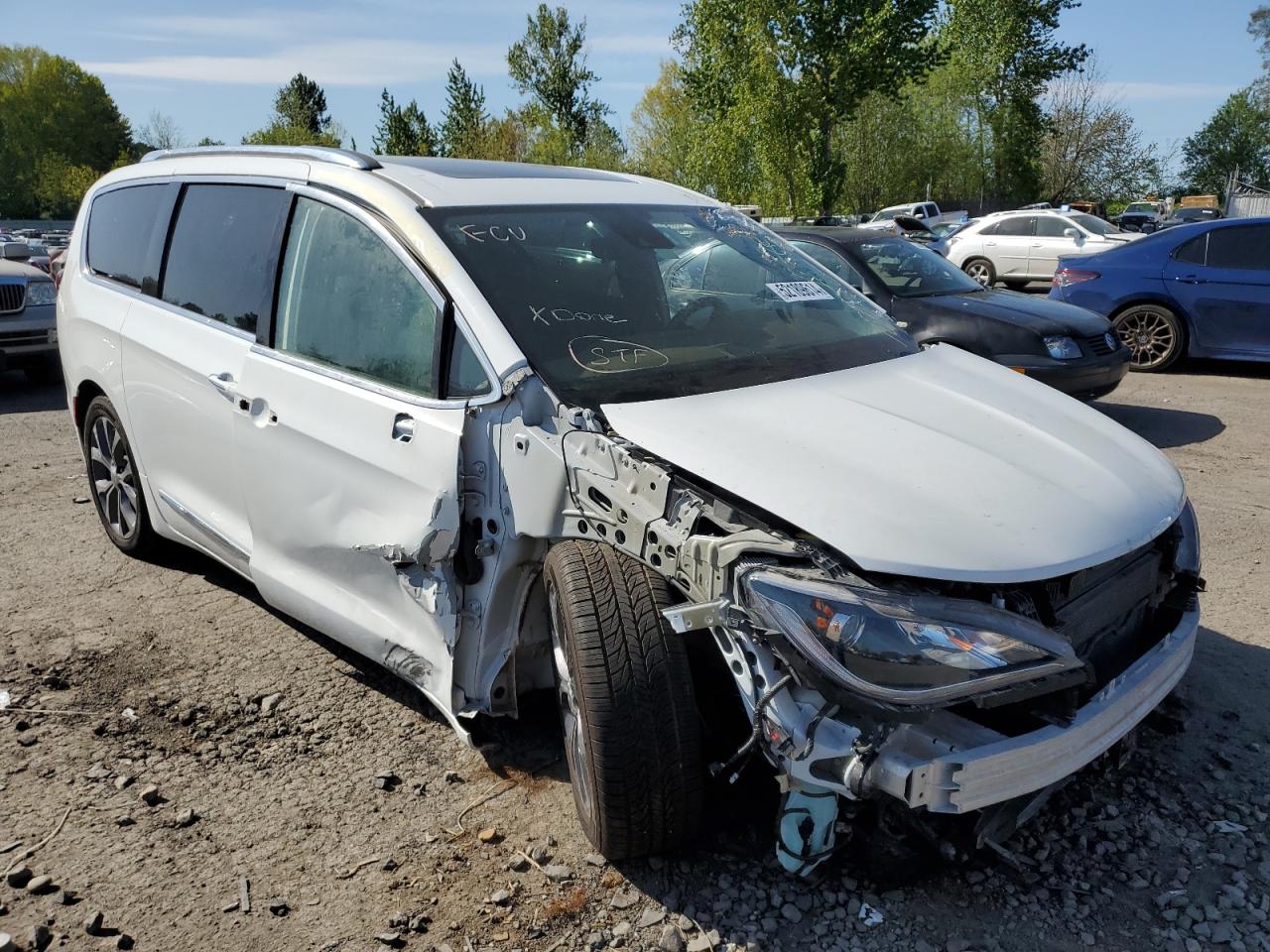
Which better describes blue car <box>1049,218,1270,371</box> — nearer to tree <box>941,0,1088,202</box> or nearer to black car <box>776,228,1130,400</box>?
black car <box>776,228,1130,400</box>

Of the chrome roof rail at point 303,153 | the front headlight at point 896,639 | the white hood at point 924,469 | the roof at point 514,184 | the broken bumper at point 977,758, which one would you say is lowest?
the broken bumper at point 977,758

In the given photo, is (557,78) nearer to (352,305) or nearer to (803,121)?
(803,121)

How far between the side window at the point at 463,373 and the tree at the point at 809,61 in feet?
92.1

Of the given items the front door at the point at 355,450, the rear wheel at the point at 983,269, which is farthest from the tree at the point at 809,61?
the front door at the point at 355,450

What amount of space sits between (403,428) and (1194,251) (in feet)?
30.7

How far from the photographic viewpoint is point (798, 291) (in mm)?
3682

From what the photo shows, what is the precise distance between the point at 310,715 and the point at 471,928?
129 centimetres

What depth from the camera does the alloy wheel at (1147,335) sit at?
1004cm

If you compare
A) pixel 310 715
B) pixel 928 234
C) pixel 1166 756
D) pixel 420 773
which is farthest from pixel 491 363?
pixel 928 234

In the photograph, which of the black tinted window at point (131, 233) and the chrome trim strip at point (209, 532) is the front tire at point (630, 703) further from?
the black tinted window at point (131, 233)

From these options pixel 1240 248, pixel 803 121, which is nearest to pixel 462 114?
pixel 803 121

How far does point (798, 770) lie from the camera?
218 centimetres

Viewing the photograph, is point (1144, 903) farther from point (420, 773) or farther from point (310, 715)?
point (310, 715)

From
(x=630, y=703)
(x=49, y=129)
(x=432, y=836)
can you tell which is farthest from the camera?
(x=49, y=129)
